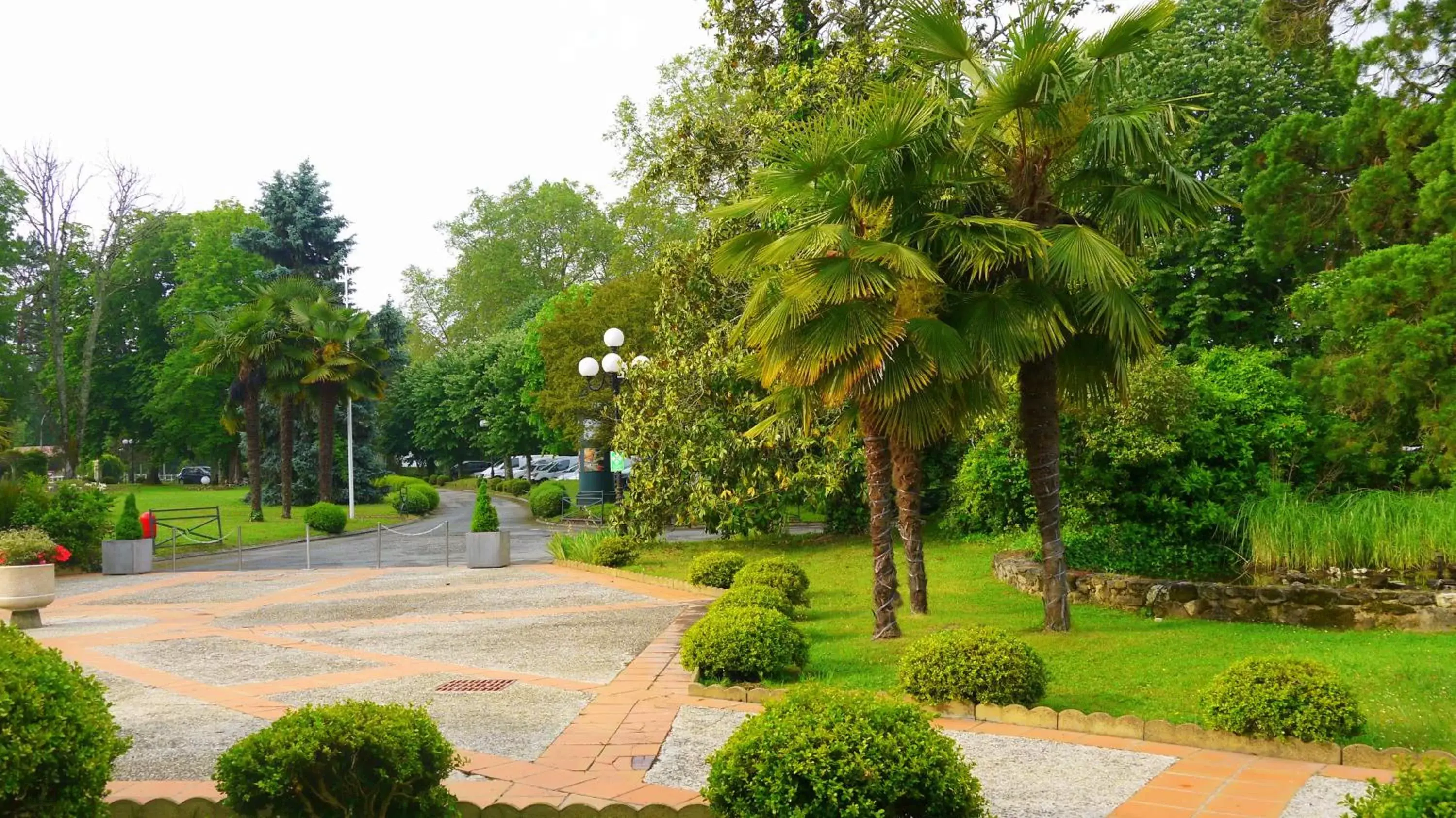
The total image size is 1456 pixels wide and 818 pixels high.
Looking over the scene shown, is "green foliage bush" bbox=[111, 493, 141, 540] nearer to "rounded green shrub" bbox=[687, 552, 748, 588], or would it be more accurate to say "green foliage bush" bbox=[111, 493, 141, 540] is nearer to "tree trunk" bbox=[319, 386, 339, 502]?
"rounded green shrub" bbox=[687, 552, 748, 588]

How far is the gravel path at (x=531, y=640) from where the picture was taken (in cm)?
941

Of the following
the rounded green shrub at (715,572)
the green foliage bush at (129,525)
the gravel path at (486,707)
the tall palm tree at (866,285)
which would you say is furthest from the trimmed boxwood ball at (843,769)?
the green foliage bush at (129,525)

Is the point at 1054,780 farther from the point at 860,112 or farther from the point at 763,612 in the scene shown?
the point at 860,112

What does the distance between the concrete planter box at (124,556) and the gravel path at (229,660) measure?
968 centimetres

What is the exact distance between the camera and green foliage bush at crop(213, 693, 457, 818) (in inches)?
168

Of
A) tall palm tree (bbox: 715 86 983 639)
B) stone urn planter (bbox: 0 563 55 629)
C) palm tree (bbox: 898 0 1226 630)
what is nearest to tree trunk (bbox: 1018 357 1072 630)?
palm tree (bbox: 898 0 1226 630)

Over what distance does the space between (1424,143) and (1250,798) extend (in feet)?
44.8

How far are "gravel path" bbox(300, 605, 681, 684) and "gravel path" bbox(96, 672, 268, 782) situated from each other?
227 centimetres

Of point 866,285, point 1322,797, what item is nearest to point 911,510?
point 866,285

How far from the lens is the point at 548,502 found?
33344mm

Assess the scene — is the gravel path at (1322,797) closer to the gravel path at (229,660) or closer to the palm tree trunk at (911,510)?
the palm tree trunk at (911,510)

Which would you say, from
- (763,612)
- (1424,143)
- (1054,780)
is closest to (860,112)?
(763,612)

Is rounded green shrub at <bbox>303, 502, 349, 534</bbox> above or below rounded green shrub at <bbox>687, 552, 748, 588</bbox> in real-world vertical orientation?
above

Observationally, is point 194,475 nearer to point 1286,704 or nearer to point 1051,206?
point 1051,206
